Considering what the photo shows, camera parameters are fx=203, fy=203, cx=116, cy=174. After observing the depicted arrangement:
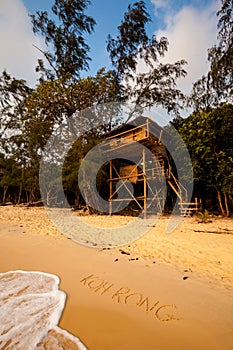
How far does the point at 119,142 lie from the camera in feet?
43.1

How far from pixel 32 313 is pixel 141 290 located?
1.54m

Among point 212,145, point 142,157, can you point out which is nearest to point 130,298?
point 142,157

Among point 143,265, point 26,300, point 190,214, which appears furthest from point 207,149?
point 26,300

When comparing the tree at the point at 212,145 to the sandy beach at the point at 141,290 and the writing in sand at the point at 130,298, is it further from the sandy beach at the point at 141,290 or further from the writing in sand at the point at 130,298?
the writing in sand at the point at 130,298

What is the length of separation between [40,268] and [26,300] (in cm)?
118

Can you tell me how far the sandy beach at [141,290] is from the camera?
213 centimetres

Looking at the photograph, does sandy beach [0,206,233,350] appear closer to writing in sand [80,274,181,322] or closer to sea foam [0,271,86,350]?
writing in sand [80,274,181,322]

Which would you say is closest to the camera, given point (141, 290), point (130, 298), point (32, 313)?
point (32, 313)

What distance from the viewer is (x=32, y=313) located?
253cm

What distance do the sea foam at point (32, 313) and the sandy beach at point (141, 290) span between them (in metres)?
0.10

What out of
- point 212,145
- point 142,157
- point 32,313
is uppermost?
point 212,145

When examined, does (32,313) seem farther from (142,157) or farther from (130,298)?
(142,157)

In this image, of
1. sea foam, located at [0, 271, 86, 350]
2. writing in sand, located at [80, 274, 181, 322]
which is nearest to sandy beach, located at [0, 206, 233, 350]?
writing in sand, located at [80, 274, 181, 322]

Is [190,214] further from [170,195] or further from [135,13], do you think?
[135,13]
